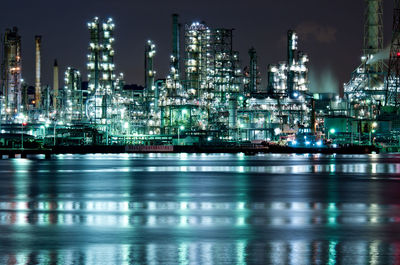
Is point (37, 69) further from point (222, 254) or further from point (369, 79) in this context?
point (222, 254)

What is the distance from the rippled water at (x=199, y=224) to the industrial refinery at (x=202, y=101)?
299 feet

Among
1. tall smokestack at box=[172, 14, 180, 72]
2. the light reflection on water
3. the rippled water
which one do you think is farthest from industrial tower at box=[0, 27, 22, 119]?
the light reflection on water

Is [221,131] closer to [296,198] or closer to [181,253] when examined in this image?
[296,198]

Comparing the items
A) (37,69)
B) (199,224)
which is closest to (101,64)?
(37,69)

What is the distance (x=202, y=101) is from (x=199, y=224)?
109 m

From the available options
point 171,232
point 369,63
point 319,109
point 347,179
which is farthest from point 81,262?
point 319,109

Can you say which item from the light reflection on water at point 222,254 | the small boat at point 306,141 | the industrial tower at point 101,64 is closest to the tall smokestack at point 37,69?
the industrial tower at point 101,64

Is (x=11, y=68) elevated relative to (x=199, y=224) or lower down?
elevated

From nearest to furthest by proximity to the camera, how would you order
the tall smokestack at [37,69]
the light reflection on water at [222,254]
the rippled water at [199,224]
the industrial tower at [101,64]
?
the light reflection on water at [222,254], the rippled water at [199,224], the industrial tower at [101,64], the tall smokestack at [37,69]

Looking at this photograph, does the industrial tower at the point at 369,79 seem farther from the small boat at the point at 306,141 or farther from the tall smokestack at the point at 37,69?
the tall smokestack at the point at 37,69

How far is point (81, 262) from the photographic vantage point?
1419 centimetres

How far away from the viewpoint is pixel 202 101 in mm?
129125

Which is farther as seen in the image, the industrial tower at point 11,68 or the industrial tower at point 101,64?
the industrial tower at point 11,68

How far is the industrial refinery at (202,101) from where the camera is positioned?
416ft
